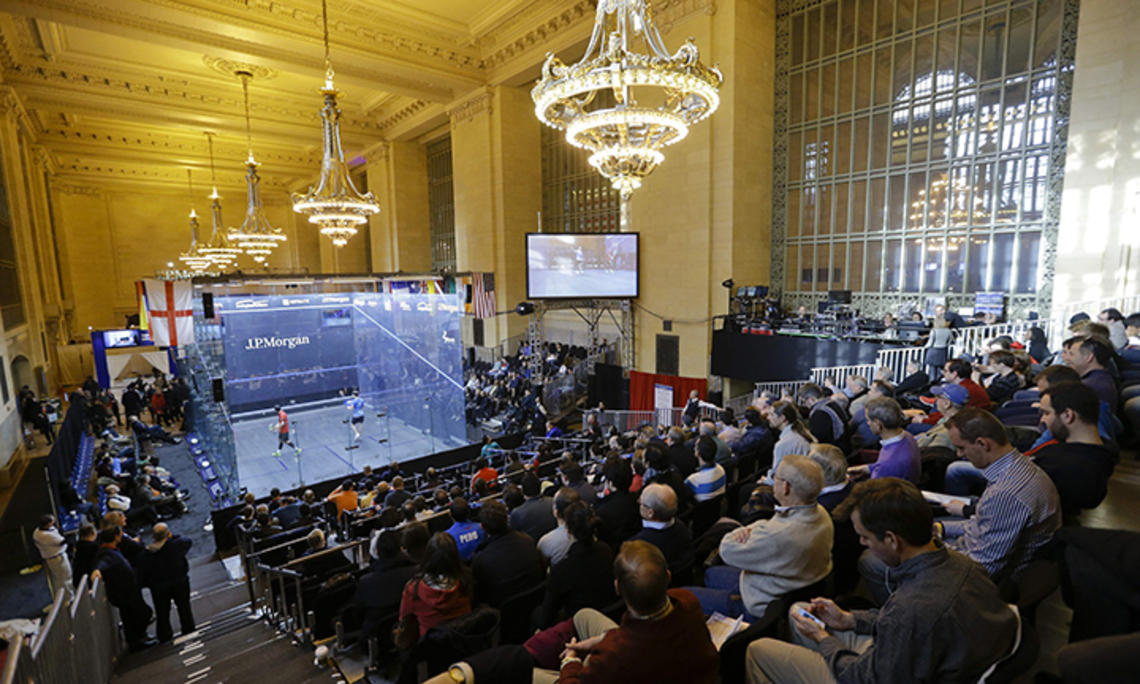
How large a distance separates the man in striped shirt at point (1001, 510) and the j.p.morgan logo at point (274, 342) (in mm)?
14084

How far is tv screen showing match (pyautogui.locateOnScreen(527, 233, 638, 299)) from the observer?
13047mm

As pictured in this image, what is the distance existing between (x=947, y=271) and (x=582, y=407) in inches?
353

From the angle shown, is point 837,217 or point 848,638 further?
point 837,217

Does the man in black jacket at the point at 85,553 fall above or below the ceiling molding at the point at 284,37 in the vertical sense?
below

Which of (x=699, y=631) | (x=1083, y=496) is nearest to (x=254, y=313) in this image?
(x=699, y=631)

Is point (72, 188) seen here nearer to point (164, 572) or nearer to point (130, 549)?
point (130, 549)

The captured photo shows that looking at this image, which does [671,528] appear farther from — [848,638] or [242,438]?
[242,438]

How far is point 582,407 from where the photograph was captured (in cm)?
1452

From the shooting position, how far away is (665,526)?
9.04ft

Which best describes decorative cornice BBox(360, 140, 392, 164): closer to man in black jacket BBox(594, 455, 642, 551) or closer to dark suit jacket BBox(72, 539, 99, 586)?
dark suit jacket BBox(72, 539, 99, 586)

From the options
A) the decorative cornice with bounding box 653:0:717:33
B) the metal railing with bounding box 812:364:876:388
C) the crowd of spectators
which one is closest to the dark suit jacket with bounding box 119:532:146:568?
the crowd of spectators

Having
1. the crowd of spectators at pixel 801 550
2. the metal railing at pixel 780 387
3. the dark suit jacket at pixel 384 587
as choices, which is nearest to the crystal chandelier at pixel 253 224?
the crowd of spectators at pixel 801 550

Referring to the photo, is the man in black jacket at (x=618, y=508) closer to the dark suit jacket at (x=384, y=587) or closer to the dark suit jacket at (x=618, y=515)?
the dark suit jacket at (x=618, y=515)

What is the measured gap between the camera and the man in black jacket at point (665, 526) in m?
2.75
